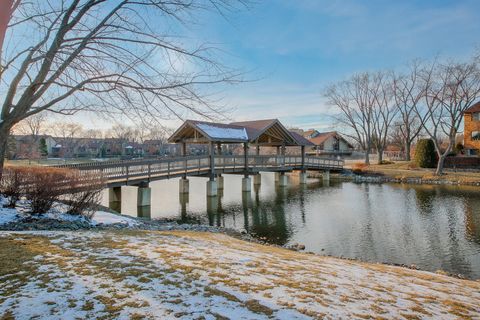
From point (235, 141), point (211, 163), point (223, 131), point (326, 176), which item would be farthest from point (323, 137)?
point (211, 163)

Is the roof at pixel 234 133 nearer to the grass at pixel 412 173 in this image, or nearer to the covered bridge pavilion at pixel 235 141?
the covered bridge pavilion at pixel 235 141

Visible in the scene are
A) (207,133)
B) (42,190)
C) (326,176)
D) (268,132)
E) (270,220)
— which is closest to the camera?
(42,190)

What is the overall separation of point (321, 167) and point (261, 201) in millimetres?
16698

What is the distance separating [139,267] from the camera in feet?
16.5

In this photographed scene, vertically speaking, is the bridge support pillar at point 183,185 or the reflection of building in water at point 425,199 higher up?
the bridge support pillar at point 183,185

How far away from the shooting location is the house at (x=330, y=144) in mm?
64750

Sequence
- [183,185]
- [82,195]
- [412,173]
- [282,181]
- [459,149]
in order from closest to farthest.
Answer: [82,195] < [183,185] < [282,181] < [412,173] < [459,149]

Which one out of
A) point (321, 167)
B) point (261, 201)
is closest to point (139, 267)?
point (261, 201)

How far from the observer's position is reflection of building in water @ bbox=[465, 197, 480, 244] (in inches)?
503

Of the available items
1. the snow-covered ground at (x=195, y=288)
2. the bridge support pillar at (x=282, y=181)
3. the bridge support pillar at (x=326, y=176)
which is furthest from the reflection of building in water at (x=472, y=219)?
the bridge support pillar at (x=326, y=176)

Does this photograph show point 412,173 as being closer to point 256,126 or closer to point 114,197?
point 256,126

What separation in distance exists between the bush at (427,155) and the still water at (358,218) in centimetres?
1128

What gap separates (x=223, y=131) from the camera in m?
25.9

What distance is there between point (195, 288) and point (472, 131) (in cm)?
Answer: 4697
